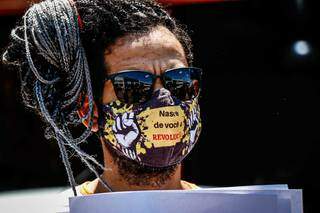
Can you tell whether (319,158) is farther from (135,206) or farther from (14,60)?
(135,206)

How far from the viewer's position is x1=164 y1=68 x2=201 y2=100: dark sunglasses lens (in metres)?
2.09

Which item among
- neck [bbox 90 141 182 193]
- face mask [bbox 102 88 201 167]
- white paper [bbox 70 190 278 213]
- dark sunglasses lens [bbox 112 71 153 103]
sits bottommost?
neck [bbox 90 141 182 193]

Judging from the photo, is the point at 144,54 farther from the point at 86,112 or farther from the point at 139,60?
the point at 86,112

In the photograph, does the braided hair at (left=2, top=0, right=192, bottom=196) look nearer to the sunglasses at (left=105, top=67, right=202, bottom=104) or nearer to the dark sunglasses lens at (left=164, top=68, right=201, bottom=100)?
the sunglasses at (left=105, top=67, right=202, bottom=104)

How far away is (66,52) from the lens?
6.64 ft

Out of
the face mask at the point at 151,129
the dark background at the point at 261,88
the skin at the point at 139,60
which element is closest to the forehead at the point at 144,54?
the skin at the point at 139,60

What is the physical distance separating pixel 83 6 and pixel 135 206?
4.00 feet

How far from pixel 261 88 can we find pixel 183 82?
2.38m

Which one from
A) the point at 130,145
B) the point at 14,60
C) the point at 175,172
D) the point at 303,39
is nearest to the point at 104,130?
the point at 130,145

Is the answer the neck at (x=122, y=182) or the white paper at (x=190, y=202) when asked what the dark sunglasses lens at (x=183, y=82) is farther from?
the white paper at (x=190, y=202)

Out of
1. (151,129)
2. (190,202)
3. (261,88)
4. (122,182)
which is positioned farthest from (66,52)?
(261,88)

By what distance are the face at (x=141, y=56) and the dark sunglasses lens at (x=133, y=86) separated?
0.09ft

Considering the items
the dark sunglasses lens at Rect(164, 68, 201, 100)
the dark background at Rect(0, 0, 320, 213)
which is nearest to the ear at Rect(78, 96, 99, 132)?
the dark sunglasses lens at Rect(164, 68, 201, 100)

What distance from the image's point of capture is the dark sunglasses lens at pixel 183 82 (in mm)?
2086
